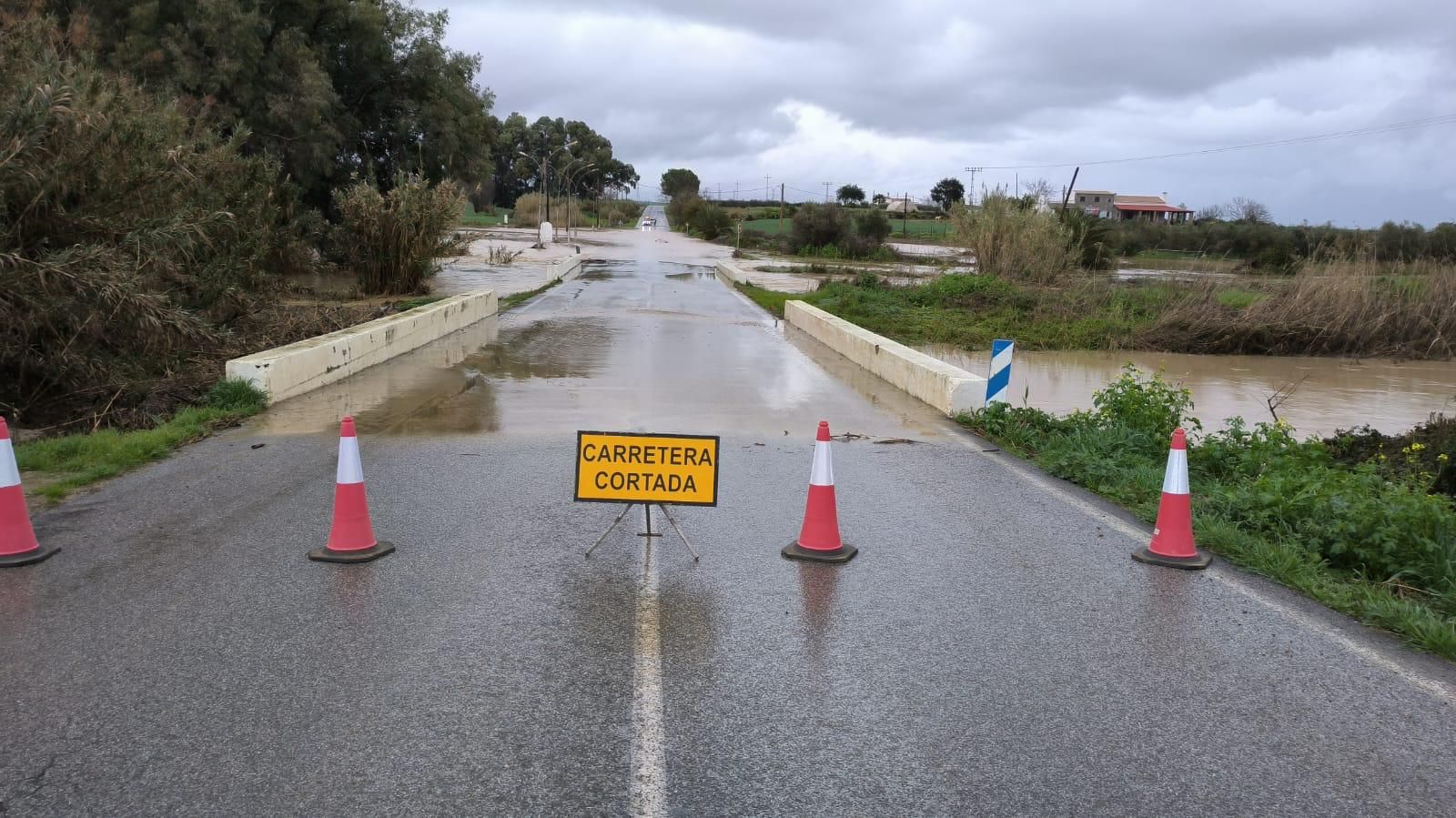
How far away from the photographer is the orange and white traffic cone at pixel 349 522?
6.05 metres

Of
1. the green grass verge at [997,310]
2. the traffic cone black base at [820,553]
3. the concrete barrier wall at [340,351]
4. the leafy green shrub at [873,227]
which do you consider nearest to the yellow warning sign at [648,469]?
the traffic cone black base at [820,553]

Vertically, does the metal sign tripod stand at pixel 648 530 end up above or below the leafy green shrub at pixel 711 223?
below

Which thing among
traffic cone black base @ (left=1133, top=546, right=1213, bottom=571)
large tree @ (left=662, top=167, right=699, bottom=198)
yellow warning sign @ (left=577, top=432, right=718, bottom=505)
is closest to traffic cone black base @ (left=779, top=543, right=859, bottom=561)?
yellow warning sign @ (left=577, top=432, right=718, bottom=505)

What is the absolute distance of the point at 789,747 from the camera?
3885 millimetres

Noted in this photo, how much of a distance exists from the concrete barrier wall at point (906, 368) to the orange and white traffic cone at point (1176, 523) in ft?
16.3

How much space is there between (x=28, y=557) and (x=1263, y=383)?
16.1 meters

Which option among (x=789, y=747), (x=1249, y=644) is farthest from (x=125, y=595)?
(x=1249, y=644)

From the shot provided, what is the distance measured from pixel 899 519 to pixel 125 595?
14.7 ft

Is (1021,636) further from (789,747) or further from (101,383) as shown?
(101,383)

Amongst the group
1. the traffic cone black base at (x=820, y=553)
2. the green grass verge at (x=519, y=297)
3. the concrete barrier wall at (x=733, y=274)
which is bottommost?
the green grass verge at (x=519, y=297)

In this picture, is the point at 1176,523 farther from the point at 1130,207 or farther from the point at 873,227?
the point at 1130,207

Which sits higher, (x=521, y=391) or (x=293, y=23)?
(x=293, y=23)

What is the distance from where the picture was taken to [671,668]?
15.1 ft

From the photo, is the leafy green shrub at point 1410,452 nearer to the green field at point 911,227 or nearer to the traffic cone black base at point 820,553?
the traffic cone black base at point 820,553
